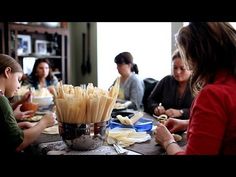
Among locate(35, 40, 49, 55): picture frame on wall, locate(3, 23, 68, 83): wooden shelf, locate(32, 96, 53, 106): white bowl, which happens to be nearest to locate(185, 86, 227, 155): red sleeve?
locate(32, 96, 53, 106): white bowl

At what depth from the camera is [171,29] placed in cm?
311

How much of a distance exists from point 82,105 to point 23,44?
282 centimetres

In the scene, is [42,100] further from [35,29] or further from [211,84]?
[35,29]

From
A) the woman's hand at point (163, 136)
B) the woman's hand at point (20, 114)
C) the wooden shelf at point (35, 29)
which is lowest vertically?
the woman's hand at point (20, 114)

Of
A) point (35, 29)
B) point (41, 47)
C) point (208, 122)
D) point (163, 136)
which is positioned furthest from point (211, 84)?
point (41, 47)

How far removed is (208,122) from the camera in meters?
0.78

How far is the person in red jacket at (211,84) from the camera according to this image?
776 millimetres

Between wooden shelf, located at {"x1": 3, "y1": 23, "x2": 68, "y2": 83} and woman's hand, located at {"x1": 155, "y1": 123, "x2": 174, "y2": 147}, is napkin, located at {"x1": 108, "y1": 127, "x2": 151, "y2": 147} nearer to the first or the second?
woman's hand, located at {"x1": 155, "y1": 123, "x2": 174, "y2": 147}

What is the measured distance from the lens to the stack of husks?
97 centimetres

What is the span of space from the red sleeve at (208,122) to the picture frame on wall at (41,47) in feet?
10.4

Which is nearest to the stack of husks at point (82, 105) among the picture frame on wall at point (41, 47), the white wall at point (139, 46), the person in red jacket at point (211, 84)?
the person in red jacket at point (211, 84)

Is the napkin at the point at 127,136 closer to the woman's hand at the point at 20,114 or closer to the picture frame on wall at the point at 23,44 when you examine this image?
the woman's hand at the point at 20,114
